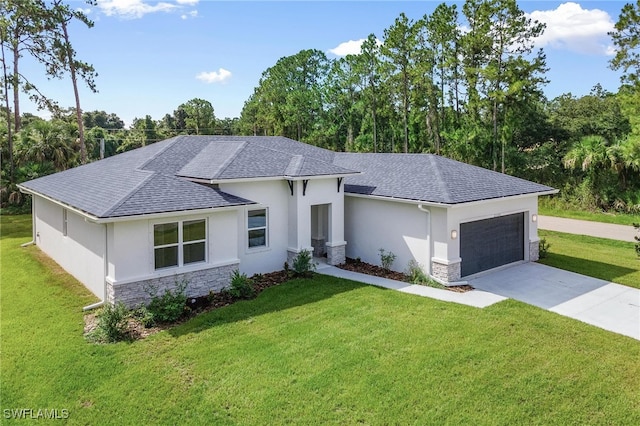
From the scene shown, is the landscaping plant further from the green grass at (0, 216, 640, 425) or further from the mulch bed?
the green grass at (0, 216, 640, 425)

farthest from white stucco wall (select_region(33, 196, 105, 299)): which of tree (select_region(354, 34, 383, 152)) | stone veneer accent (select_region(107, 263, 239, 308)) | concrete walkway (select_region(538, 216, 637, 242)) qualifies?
tree (select_region(354, 34, 383, 152))

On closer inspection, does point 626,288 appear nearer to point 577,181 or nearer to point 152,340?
point 152,340

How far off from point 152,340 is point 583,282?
42.9ft

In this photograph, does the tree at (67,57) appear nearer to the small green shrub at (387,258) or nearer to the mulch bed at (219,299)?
the mulch bed at (219,299)

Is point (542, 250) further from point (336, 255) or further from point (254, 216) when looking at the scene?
point (254, 216)

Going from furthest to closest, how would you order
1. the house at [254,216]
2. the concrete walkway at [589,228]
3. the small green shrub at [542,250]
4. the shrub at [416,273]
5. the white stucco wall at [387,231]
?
the concrete walkway at [589,228]
the small green shrub at [542,250]
the white stucco wall at [387,231]
the shrub at [416,273]
the house at [254,216]

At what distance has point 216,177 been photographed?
43.2 feet

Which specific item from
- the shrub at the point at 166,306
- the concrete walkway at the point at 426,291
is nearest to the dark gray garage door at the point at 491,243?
the concrete walkway at the point at 426,291

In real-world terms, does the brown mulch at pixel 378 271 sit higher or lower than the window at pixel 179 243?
lower

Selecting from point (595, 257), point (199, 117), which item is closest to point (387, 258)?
point (595, 257)

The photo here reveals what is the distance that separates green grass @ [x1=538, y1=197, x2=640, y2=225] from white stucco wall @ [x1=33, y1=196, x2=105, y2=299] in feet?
93.4

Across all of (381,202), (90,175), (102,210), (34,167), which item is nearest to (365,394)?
(102,210)

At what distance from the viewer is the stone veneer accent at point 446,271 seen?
13.4 m

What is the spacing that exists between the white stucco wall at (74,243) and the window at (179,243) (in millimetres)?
1405
